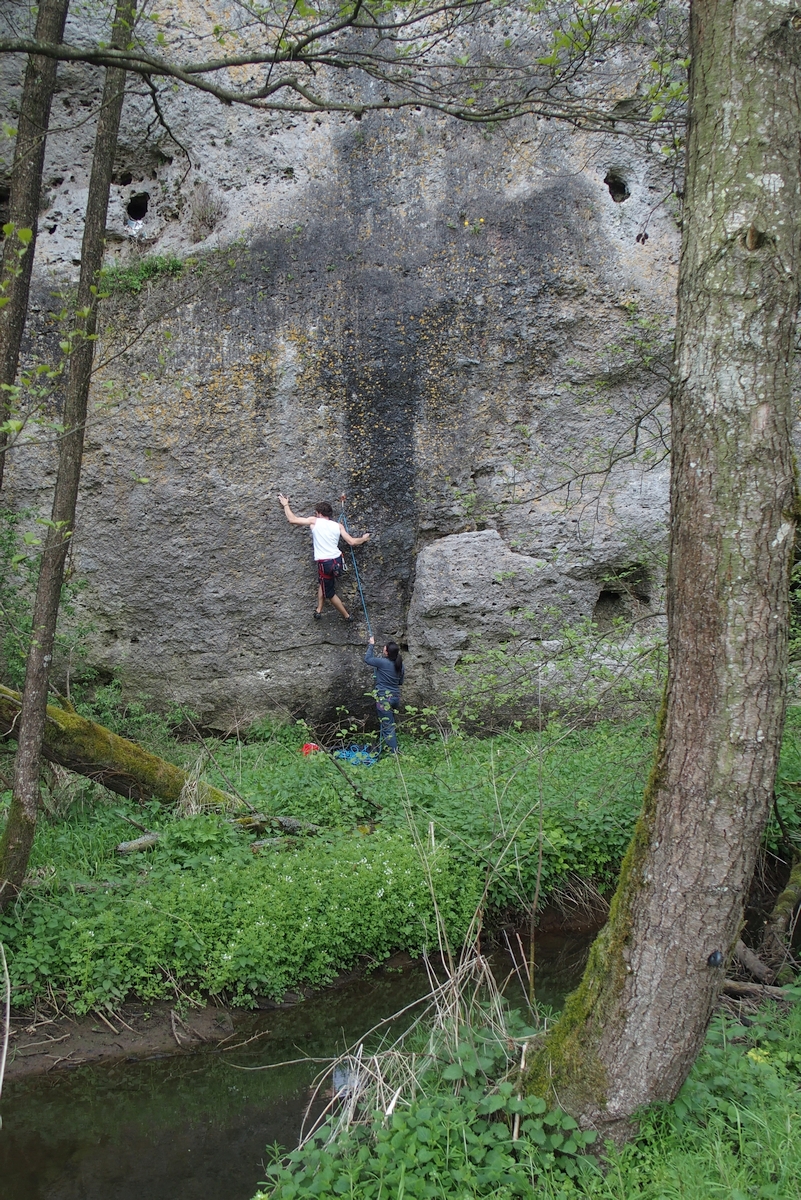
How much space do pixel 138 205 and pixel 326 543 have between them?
492cm

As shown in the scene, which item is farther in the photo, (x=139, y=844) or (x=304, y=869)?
(x=139, y=844)

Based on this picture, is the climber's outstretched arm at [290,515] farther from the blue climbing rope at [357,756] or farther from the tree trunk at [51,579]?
the tree trunk at [51,579]

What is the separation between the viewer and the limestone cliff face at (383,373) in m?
9.34

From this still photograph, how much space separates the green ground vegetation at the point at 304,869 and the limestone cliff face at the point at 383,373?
2812 millimetres

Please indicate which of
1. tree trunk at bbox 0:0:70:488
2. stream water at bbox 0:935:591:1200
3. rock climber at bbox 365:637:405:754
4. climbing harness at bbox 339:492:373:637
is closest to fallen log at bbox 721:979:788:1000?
stream water at bbox 0:935:591:1200

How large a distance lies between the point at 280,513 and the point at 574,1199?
756cm

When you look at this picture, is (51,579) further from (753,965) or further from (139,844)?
(753,965)

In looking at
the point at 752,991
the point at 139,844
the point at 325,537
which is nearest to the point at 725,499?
the point at 752,991

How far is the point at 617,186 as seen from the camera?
965cm

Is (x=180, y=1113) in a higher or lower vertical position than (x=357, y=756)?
lower

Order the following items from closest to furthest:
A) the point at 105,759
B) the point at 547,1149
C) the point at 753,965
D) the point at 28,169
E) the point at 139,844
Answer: the point at 547,1149 < the point at 753,965 < the point at 28,169 < the point at 139,844 < the point at 105,759

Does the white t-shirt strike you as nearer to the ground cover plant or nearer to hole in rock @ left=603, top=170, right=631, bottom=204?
Answer: hole in rock @ left=603, top=170, right=631, bottom=204

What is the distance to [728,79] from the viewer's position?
279 centimetres

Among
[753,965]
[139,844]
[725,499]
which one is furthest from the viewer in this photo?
[139,844]
